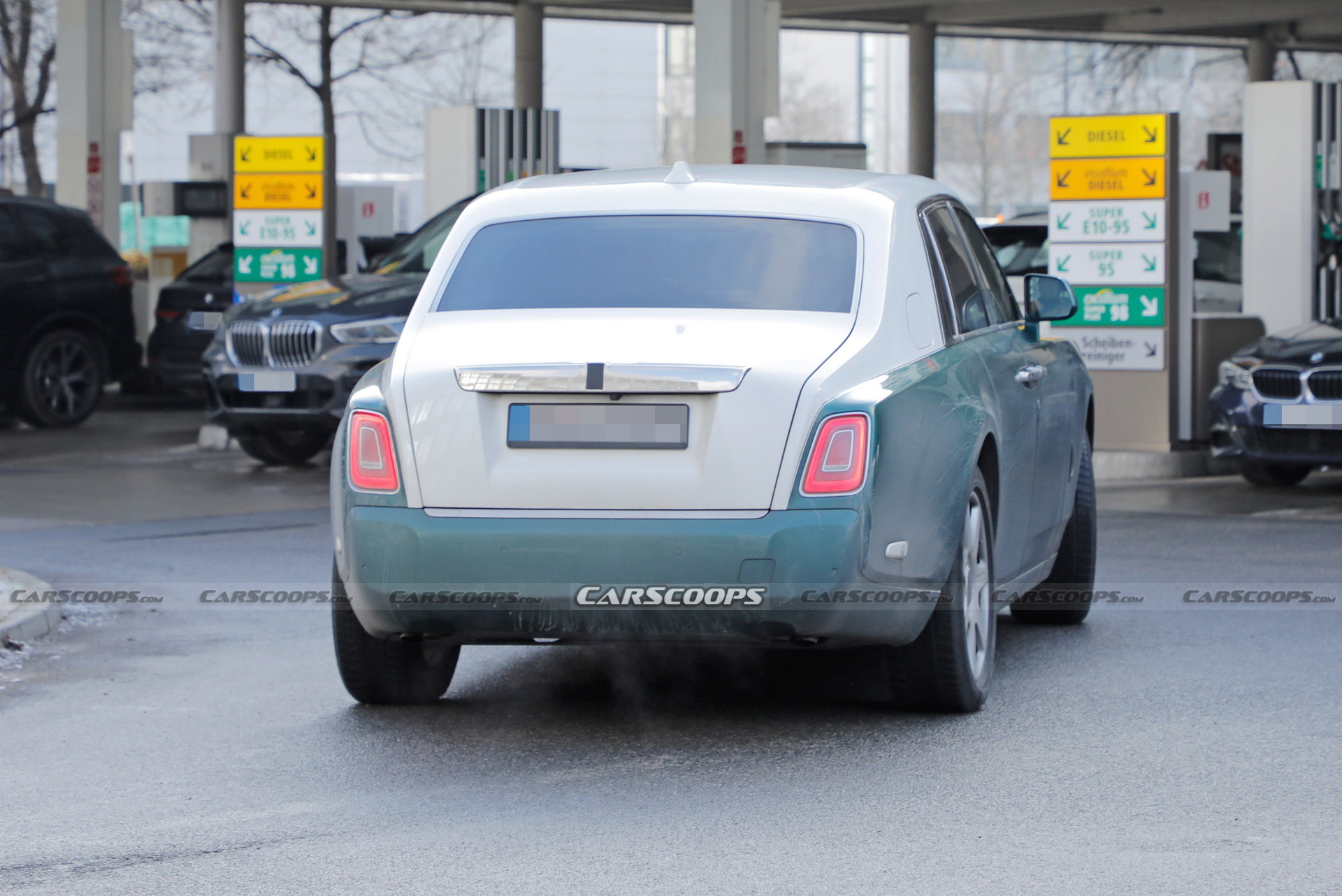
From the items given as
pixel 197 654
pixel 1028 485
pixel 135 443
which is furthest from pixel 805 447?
pixel 135 443

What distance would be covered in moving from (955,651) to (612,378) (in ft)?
4.31

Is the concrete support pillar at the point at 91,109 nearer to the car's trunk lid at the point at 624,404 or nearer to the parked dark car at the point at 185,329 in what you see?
the parked dark car at the point at 185,329

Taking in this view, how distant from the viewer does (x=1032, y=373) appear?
269 inches

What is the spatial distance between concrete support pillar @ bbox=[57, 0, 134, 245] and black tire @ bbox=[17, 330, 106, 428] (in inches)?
182

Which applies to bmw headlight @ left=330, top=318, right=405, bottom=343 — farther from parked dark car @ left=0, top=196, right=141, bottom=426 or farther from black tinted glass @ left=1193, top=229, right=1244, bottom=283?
black tinted glass @ left=1193, top=229, right=1244, bottom=283

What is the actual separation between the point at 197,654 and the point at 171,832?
258cm

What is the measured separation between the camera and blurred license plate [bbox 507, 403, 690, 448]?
535 centimetres

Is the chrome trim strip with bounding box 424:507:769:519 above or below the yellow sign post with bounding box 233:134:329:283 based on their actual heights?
below

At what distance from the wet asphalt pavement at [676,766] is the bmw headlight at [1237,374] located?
386cm

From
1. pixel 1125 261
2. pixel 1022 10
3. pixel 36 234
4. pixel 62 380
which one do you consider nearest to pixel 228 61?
pixel 1022 10

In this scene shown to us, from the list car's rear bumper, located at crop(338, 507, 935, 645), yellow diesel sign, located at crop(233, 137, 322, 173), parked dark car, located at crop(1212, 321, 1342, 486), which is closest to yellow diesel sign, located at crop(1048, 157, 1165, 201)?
parked dark car, located at crop(1212, 321, 1342, 486)

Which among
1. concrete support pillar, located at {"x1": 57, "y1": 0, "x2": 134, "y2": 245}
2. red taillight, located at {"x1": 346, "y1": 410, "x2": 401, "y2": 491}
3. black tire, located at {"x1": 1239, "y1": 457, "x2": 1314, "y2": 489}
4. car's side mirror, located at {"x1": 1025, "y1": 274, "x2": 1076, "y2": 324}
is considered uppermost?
concrete support pillar, located at {"x1": 57, "y1": 0, "x2": 134, "y2": 245}

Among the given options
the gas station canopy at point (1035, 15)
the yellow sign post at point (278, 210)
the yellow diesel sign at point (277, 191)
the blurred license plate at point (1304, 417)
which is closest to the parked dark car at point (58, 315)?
the yellow sign post at point (278, 210)

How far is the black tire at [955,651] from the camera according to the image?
578 cm
